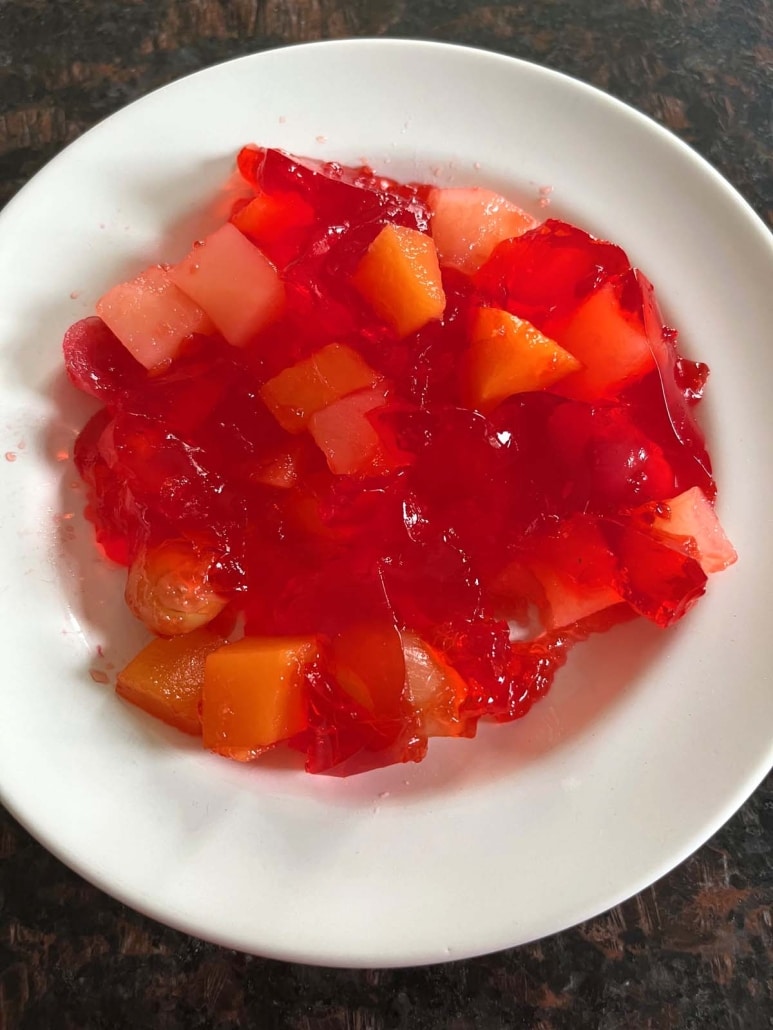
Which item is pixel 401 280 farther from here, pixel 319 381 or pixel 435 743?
pixel 435 743

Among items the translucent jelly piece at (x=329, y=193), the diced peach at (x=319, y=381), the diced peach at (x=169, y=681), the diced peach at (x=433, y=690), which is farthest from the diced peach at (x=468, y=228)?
→ the diced peach at (x=169, y=681)

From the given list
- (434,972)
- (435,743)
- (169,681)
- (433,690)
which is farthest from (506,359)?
(434,972)

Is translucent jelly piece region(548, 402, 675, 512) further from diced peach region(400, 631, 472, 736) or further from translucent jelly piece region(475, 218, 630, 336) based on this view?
diced peach region(400, 631, 472, 736)

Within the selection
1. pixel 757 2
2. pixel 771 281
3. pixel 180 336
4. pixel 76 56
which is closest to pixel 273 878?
pixel 180 336

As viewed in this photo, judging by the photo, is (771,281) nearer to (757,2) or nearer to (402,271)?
(402,271)

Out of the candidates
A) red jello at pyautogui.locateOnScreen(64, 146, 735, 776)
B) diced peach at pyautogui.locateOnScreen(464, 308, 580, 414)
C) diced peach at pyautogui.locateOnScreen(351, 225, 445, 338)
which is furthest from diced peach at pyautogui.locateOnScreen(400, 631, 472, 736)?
diced peach at pyautogui.locateOnScreen(351, 225, 445, 338)
